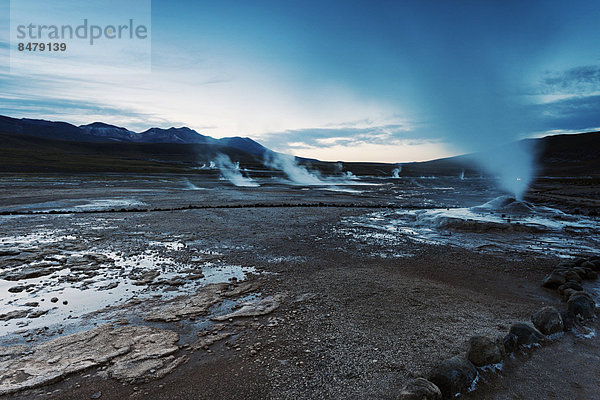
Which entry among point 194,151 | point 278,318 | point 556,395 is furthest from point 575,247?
point 194,151

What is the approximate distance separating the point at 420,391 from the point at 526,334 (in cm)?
274

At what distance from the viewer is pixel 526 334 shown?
522cm

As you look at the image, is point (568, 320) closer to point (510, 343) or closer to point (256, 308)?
point (510, 343)

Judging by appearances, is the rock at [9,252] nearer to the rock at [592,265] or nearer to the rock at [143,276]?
the rock at [143,276]

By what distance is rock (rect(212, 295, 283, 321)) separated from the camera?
20.1ft

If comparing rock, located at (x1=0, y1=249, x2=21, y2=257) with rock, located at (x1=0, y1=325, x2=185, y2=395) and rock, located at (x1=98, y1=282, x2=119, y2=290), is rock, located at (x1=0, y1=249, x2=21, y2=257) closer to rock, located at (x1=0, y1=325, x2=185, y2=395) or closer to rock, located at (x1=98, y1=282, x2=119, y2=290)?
rock, located at (x1=98, y1=282, x2=119, y2=290)

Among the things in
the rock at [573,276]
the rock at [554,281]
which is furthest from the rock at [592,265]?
the rock at [554,281]

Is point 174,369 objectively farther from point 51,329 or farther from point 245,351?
point 51,329

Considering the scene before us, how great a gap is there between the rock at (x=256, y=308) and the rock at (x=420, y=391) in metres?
3.10

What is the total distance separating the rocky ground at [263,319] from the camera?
166 inches

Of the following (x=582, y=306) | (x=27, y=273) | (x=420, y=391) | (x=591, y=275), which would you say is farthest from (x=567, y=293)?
(x=27, y=273)

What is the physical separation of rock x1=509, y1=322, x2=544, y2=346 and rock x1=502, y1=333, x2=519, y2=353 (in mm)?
91

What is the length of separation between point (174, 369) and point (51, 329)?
275cm

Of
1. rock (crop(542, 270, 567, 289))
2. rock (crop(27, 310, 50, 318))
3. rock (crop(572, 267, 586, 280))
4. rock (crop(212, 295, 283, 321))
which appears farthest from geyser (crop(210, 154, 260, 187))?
rock (crop(542, 270, 567, 289))
